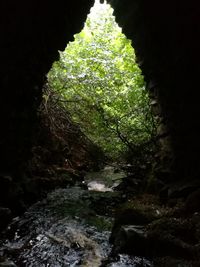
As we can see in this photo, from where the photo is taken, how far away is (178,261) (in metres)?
2.97

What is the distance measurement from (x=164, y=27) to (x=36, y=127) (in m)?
2.66

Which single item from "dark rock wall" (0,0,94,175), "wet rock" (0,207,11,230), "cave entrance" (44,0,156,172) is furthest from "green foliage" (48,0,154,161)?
"wet rock" (0,207,11,230)

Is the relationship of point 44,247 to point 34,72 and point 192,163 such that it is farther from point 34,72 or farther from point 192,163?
point 34,72

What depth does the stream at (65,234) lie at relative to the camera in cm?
320

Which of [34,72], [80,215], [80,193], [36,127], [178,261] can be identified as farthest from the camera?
[80,193]

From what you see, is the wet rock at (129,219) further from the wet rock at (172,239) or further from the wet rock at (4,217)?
the wet rock at (4,217)

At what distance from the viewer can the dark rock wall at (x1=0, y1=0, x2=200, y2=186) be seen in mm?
4539

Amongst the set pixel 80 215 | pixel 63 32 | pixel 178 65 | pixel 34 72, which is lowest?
pixel 80 215

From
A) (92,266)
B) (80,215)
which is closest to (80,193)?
(80,215)

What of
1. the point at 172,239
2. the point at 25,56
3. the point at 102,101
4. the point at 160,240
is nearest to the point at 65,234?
the point at 160,240

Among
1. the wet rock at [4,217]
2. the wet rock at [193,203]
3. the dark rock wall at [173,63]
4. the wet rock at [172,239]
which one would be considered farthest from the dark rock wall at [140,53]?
the wet rock at [172,239]

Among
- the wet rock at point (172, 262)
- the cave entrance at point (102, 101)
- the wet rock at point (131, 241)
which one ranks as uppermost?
the cave entrance at point (102, 101)

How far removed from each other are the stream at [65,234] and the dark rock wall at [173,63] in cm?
146

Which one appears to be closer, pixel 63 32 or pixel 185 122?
pixel 185 122
